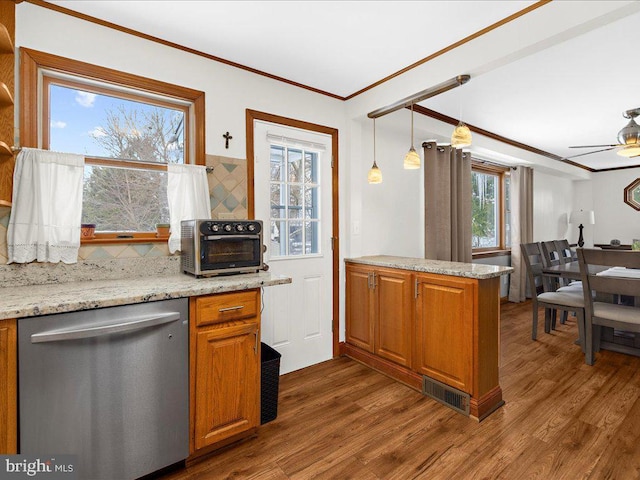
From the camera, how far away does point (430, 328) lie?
2.41 m

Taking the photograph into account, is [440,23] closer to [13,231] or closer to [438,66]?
[438,66]

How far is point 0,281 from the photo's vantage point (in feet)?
5.75

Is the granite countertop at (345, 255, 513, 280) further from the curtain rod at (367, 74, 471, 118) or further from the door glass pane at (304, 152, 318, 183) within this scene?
the curtain rod at (367, 74, 471, 118)

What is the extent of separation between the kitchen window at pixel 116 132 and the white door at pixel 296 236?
60 centimetres

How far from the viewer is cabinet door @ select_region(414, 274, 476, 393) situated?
85.5 inches

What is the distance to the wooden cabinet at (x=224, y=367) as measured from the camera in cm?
171

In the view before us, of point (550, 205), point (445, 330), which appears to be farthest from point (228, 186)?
point (550, 205)

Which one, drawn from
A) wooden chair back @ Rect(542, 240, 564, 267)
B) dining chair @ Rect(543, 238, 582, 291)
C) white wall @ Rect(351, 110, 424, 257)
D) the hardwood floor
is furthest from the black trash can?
dining chair @ Rect(543, 238, 582, 291)

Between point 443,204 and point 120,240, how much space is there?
3279 millimetres

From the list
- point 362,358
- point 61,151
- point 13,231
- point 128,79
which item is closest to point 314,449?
point 362,358

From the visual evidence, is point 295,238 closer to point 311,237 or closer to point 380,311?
point 311,237

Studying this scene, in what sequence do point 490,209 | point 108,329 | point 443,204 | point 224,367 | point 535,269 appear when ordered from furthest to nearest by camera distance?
point 490,209 → point 443,204 → point 535,269 → point 224,367 → point 108,329

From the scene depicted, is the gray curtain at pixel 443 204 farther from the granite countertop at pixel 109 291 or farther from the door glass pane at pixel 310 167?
the granite countertop at pixel 109 291

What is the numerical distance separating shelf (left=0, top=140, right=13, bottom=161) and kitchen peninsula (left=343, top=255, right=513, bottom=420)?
245 cm
